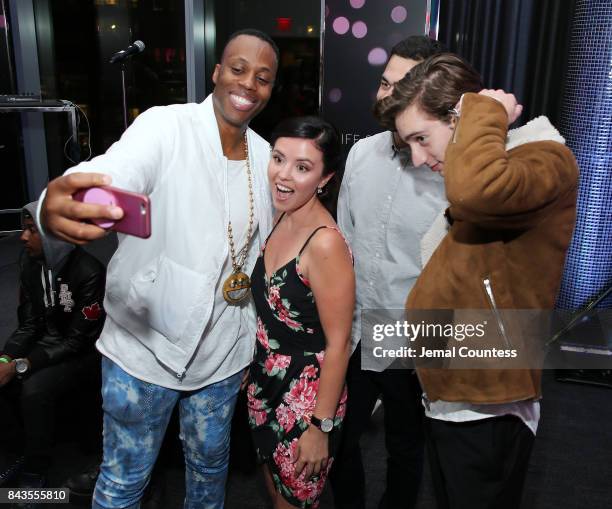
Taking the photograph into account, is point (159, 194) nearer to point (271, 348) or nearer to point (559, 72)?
point (271, 348)

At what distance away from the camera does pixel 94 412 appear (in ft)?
7.83

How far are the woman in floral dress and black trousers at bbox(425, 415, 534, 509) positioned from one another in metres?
0.32

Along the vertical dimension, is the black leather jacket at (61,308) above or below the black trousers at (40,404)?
above

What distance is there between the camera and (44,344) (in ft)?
7.66

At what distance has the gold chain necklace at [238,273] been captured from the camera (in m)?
1.53

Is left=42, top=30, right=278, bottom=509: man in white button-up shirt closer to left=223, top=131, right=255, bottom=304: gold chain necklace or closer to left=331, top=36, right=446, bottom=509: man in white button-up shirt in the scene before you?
left=223, top=131, right=255, bottom=304: gold chain necklace

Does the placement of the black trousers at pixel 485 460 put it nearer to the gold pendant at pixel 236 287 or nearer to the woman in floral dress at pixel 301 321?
the woman in floral dress at pixel 301 321

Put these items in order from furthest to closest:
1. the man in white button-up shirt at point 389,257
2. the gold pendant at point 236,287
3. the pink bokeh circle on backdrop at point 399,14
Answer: the pink bokeh circle on backdrop at point 399,14 < the man in white button-up shirt at point 389,257 < the gold pendant at point 236,287

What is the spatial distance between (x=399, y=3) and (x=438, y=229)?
11.6ft

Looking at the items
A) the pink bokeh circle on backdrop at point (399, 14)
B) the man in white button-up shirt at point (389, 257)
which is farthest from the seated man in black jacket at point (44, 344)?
the pink bokeh circle on backdrop at point (399, 14)

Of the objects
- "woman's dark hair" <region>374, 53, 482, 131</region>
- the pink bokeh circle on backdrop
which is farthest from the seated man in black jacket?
the pink bokeh circle on backdrop

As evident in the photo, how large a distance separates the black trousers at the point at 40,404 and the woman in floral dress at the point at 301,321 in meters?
1.07

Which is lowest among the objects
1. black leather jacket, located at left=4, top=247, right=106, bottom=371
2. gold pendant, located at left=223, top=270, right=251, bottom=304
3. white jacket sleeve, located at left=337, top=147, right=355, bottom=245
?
black leather jacket, located at left=4, top=247, right=106, bottom=371

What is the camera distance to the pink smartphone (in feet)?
2.89
